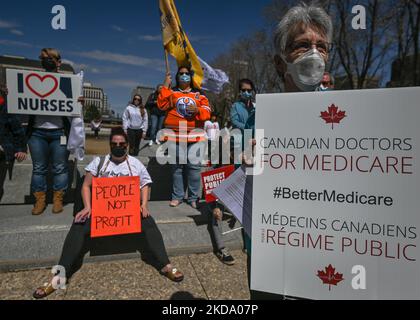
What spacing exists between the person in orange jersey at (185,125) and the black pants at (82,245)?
1.02 m

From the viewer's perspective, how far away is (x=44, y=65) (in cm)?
382

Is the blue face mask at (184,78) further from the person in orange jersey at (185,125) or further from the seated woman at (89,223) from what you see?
the seated woman at (89,223)

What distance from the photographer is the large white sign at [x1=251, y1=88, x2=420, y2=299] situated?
101 cm

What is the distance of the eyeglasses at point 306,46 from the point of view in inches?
50.4

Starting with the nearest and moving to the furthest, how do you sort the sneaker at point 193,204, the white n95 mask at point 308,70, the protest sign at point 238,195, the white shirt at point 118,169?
the white n95 mask at point 308,70
the protest sign at point 238,195
the white shirt at point 118,169
the sneaker at point 193,204

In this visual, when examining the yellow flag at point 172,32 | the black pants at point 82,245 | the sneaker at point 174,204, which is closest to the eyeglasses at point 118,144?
the black pants at point 82,245

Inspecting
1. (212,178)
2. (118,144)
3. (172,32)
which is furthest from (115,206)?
(172,32)

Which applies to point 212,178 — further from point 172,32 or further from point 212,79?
point 212,79

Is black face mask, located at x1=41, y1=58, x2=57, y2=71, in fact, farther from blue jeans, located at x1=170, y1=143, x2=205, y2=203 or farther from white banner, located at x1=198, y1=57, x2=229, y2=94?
white banner, located at x1=198, y1=57, x2=229, y2=94

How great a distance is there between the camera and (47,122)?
3.74m

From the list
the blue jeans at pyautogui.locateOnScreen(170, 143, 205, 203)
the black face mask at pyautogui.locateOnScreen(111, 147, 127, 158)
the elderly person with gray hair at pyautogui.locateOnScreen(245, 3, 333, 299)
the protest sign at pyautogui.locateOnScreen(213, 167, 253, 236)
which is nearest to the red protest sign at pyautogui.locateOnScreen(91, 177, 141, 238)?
the black face mask at pyautogui.locateOnScreen(111, 147, 127, 158)
